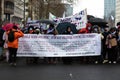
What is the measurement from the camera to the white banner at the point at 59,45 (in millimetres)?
21444

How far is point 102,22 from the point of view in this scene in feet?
90.5

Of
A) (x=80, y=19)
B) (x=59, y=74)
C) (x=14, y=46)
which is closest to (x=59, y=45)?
(x=14, y=46)

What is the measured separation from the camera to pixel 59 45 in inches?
851

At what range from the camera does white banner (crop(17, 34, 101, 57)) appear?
2144 centimetres

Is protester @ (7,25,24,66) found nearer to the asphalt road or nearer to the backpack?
the backpack

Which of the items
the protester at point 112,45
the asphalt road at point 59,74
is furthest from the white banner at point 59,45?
the asphalt road at point 59,74

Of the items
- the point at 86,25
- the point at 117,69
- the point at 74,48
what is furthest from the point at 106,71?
the point at 86,25

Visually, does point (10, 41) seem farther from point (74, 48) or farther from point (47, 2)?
point (47, 2)

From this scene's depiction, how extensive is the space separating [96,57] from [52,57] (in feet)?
6.55

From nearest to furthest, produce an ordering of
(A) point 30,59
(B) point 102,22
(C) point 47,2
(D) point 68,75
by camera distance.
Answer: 1. (D) point 68,75
2. (A) point 30,59
3. (B) point 102,22
4. (C) point 47,2

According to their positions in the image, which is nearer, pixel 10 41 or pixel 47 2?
pixel 10 41

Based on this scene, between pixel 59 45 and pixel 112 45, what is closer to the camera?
pixel 112 45

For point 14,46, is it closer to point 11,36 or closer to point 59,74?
point 11,36

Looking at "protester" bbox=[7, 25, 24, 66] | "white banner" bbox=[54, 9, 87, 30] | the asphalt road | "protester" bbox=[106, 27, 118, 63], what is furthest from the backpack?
"white banner" bbox=[54, 9, 87, 30]
